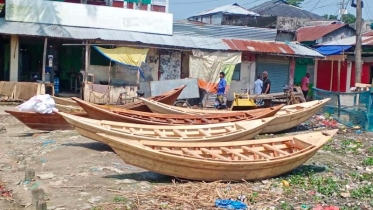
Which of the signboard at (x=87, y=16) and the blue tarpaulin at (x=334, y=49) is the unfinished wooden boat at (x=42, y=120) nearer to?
the signboard at (x=87, y=16)

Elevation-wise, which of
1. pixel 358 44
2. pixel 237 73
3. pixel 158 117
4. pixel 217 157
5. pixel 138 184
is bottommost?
pixel 138 184

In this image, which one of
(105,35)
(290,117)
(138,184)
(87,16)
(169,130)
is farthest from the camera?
(87,16)

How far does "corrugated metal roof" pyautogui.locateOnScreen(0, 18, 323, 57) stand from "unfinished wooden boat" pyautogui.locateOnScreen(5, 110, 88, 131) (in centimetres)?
582

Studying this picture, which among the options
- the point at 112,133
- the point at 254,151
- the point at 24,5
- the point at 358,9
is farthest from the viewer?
the point at 358,9

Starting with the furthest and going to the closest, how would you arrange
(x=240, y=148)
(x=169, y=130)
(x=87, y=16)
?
(x=87, y=16) < (x=169, y=130) < (x=240, y=148)

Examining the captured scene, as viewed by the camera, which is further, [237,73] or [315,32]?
[315,32]

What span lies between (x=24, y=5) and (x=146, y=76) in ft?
17.2

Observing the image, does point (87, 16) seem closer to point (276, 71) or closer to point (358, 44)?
point (276, 71)

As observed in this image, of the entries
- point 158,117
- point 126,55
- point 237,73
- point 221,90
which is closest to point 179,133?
point 158,117

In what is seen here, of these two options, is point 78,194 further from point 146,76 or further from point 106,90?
point 146,76

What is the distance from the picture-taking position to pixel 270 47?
2183cm

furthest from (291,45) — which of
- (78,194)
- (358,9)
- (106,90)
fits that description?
(78,194)

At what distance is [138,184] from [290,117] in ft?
21.0

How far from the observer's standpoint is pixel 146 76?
20.4 m
